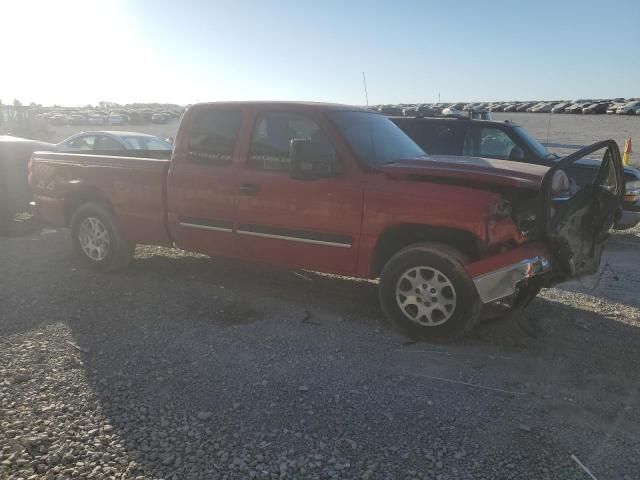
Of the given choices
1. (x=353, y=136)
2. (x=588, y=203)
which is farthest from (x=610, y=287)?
(x=353, y=136)

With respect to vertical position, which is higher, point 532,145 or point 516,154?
point 532,145

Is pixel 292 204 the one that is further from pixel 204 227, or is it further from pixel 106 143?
pixel 106 143

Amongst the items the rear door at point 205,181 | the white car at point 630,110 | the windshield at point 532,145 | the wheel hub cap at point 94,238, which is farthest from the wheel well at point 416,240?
the white car at point 630,110

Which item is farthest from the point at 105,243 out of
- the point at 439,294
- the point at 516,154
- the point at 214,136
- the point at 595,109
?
the point at 595,109

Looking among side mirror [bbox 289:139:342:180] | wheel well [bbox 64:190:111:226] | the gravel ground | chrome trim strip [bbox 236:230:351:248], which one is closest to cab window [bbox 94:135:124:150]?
wheel well [bbox 64:190:111:226]

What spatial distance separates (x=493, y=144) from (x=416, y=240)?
4.04 metres

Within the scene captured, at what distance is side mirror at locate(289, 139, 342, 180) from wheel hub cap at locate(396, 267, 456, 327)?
3.60 feet

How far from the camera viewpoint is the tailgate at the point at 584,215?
4094mm

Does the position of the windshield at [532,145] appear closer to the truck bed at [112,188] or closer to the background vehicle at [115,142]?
the truck bed at [112,188]

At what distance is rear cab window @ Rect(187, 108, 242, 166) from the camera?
17.3ft

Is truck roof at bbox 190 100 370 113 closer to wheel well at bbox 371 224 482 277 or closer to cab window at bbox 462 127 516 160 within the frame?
wheel well at bbox 371 224 482 277

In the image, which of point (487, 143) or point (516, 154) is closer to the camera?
point (516, 154)

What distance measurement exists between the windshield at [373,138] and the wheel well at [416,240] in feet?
2.16

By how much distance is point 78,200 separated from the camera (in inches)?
251
